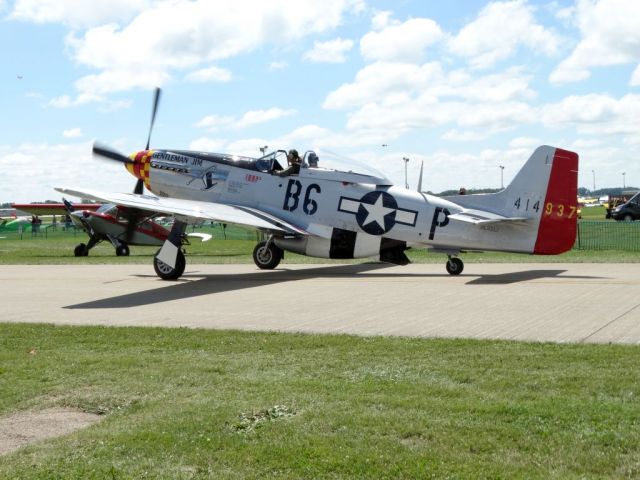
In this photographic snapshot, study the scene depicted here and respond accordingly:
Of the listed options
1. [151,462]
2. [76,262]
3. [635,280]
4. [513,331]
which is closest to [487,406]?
[151,462]

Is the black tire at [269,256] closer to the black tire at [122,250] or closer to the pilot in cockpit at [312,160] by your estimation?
the pilot in cockpit at [312,160]

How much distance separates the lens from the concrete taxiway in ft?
34.5

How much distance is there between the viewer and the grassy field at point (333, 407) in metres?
5.00

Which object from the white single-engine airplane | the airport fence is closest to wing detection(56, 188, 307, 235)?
the white single-engine airplane

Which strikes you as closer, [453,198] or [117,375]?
[117,375]

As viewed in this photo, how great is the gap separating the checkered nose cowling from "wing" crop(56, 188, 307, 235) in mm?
2042

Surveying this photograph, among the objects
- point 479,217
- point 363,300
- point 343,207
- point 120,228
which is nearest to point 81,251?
point 120,228

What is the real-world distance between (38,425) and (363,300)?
8.20m

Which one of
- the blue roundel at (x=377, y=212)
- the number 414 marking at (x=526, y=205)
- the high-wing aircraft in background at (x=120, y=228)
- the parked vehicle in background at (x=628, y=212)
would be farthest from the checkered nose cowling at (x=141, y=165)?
the parked vehicle in background at (x=628, y=212)

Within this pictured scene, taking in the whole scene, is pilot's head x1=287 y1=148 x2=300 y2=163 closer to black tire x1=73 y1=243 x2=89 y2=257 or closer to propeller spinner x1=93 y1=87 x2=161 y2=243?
propeller spinner x1=93 y1=87 x2=161 y2=243

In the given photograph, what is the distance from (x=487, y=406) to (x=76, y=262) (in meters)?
21.8

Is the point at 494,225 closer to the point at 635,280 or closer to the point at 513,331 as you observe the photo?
the point at 635,280

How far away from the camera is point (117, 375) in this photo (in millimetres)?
7621

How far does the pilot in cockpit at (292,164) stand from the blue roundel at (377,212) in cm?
204
